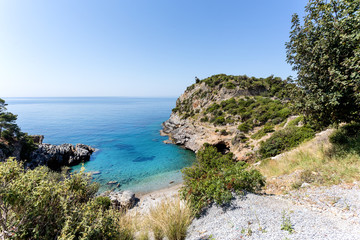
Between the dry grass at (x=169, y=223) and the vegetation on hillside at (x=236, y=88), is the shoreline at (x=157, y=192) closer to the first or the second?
the dry grass at (x=169, y=223)

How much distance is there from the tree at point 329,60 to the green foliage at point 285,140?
25.6 ft

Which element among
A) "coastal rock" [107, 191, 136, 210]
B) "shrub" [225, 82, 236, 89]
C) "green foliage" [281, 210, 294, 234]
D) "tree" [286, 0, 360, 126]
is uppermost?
"shrub" [225, 82, 236, 89]

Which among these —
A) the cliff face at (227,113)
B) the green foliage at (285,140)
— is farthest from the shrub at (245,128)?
the green foliage at (285,140)

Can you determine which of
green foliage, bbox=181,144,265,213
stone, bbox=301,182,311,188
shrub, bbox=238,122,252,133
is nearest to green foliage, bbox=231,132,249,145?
shrub, bbox=238,122,252,133

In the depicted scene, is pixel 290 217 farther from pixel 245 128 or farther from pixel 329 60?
pixel 245 128

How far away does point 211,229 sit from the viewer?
469 cm

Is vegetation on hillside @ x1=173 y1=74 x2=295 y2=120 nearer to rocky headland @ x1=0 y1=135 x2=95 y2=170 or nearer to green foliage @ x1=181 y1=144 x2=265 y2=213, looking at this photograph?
rocky headland @ x1=0 y1=135 x2=95 y2=170

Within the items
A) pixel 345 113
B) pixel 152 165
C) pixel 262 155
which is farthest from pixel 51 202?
pixel 152 165

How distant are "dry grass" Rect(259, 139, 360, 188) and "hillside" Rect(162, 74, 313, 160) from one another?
4.28 m

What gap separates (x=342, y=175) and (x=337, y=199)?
2255 millimetres

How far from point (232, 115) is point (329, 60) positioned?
2957 centimetres

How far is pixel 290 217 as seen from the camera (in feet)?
14.7

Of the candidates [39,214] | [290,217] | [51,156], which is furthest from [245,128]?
[51,156]

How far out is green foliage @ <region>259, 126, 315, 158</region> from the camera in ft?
51.3
